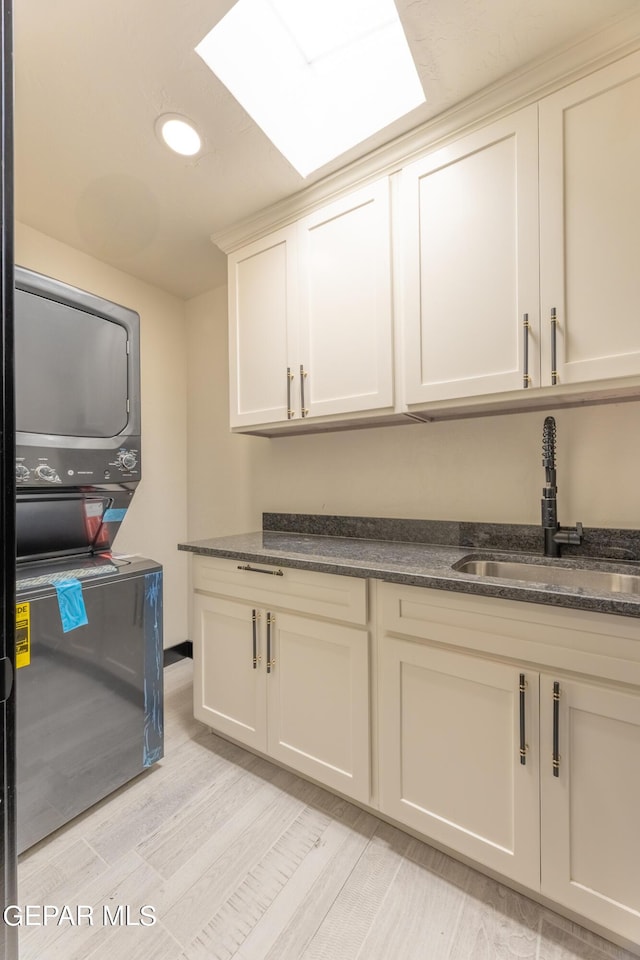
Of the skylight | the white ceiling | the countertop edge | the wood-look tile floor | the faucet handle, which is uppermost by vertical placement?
the skylight

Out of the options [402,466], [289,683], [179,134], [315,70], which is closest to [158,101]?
[179,134]

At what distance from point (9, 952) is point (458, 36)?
7.48 ft

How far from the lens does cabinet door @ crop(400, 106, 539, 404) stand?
1.29m

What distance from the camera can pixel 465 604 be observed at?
113 cm

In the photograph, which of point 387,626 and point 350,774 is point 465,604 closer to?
point 387,626

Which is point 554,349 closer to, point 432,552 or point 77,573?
point 432,552

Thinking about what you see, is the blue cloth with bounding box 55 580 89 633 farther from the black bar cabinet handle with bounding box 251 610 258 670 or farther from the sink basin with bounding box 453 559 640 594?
the sink basin with bounding box 453 559 640 594

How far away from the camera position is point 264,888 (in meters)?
1.16

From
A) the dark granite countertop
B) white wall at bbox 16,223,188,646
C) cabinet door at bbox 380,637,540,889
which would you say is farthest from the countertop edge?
white wall at bbox 16,223,188,646

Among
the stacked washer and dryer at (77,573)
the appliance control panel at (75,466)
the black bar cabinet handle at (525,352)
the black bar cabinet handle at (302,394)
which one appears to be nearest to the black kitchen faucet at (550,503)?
the black bar cabinet handle at (525,352)

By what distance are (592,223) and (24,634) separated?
2152 mm

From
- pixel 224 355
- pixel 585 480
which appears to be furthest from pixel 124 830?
pixel 224 355

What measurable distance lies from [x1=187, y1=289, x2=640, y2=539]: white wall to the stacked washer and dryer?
32.7 inches

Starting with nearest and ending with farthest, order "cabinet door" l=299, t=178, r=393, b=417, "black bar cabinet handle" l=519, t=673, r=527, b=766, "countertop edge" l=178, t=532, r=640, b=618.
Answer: "countertop edge" l=178, t=532, r=640, b=618 < "black bar cabinet handle" l=519, t=673, r=527, b=766 < "cabinet door" l=299, t=178, r=393, b=417
